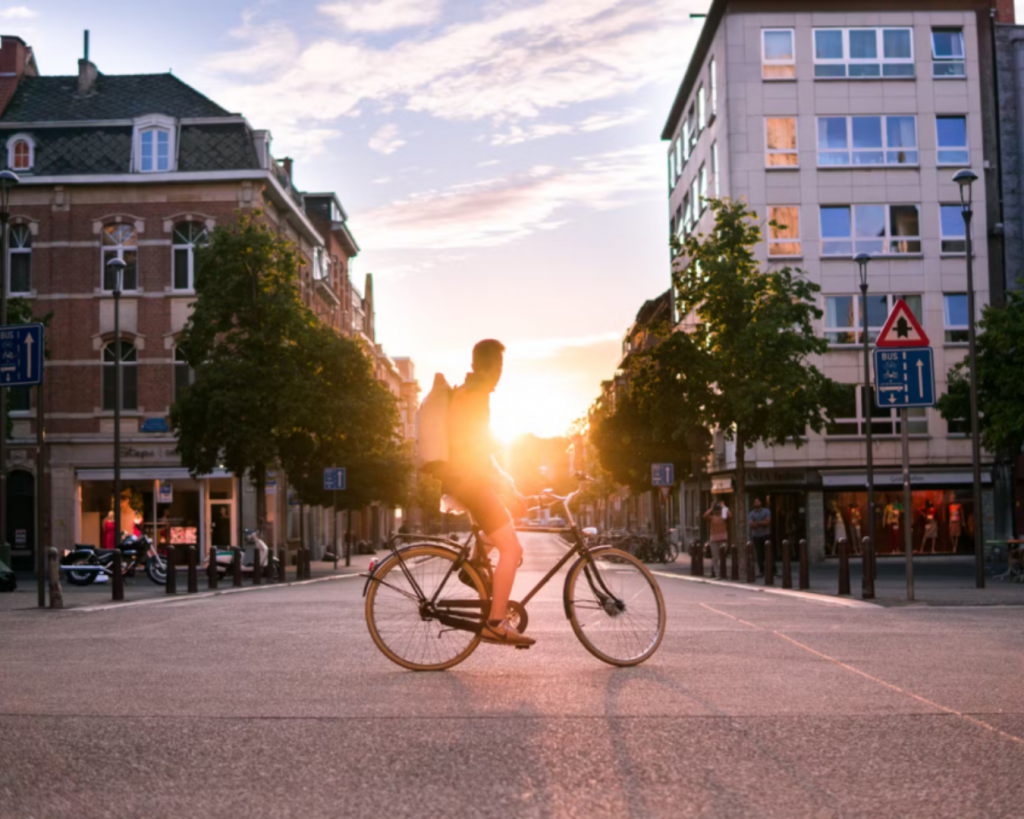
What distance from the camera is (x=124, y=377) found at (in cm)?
4816

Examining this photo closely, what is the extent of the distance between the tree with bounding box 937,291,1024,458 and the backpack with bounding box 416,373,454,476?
2320 centimetres

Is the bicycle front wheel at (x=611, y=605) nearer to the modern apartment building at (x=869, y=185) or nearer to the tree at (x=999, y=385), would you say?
the tree at (x=999, y=385)

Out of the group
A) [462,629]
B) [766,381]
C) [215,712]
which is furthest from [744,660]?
[766,381]

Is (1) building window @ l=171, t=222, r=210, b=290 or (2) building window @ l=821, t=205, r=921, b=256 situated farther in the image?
(2) building window @ l=821, t=205, r=921, b=256

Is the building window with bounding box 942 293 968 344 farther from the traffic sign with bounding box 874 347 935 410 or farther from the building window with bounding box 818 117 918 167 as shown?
the traffic sign with bounding box 874 347 935 410

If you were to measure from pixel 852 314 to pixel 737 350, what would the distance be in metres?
18.6

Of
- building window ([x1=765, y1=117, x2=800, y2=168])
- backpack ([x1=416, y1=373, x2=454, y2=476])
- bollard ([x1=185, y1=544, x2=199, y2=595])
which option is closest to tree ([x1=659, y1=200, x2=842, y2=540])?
bollard ([x1=185, y1=544, x2=199, y2=595])

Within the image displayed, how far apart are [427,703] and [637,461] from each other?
4477 centimetres

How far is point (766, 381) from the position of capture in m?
33.9

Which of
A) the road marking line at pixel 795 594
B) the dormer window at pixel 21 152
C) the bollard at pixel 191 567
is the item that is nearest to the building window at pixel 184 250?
the dormer window at pixel 21 152

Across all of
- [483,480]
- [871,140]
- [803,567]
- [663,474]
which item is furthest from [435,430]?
[871,140]

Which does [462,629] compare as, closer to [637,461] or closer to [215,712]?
[215,712]

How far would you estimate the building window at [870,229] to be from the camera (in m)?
51.2

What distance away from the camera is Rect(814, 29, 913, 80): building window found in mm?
51562
